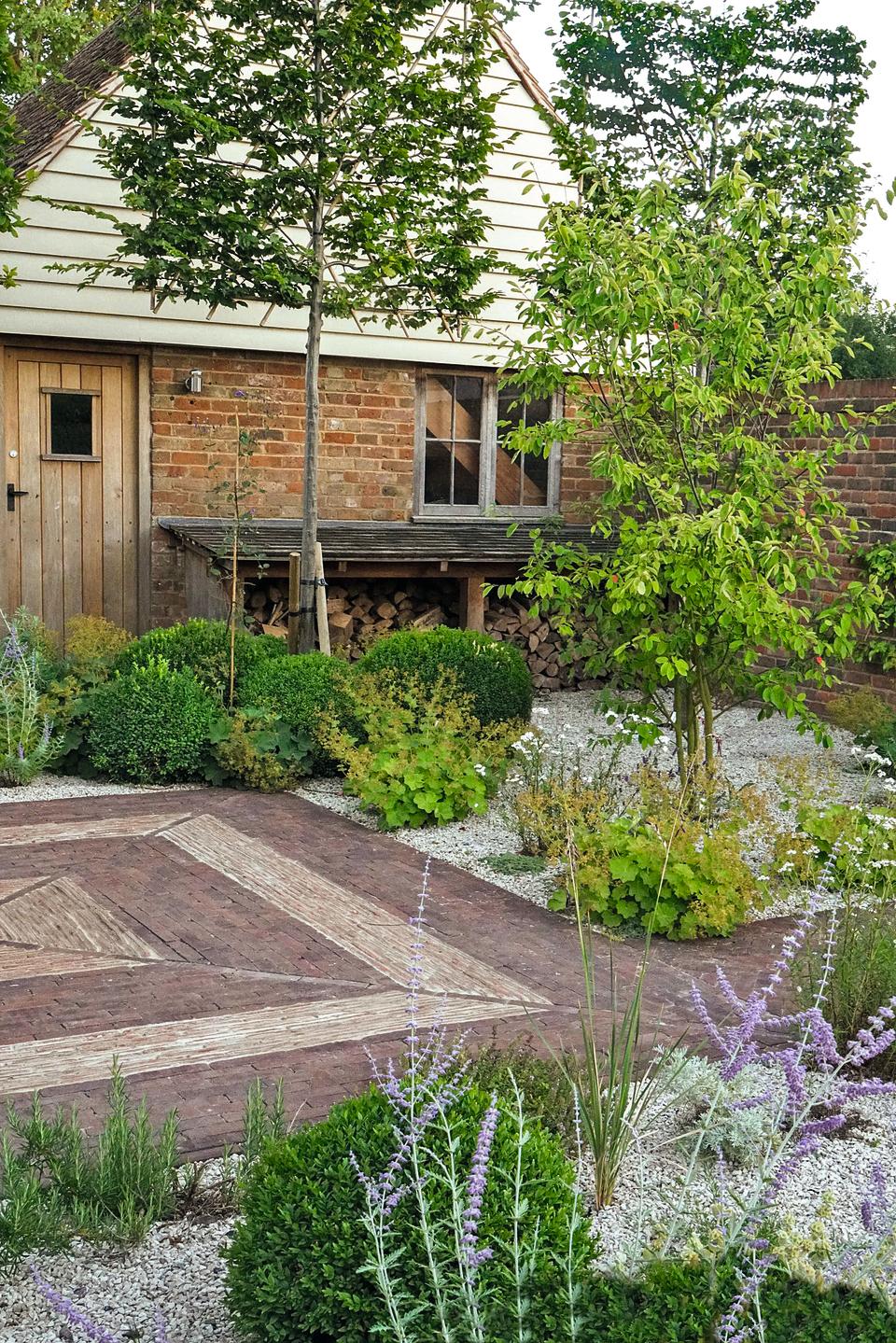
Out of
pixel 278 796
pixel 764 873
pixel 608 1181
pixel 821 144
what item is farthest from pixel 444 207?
pixel 608 1181

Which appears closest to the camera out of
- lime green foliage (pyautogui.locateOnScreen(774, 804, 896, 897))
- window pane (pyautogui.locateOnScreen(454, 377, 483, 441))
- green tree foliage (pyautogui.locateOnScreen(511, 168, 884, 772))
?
lime green foliage (pyautogui.locateOnScreen(774, 804, 896, 897))

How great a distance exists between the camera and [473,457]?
12.2 metres

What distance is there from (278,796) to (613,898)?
278 cm

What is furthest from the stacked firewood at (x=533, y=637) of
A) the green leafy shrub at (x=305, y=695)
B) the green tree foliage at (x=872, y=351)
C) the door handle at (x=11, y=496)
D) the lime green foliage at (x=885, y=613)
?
the green tree foliage at (x=872, y=351)

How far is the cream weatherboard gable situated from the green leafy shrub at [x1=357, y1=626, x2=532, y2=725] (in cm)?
255

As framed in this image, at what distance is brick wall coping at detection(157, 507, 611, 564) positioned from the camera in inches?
395

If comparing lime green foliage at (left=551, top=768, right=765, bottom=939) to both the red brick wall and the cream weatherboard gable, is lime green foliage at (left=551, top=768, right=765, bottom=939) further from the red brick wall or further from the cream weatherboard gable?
the red brick wall

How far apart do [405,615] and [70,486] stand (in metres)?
2.89

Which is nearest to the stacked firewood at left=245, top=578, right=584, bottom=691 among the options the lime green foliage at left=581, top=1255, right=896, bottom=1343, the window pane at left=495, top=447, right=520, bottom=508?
the window pane at left=495, top=447, right=520, bottom=508

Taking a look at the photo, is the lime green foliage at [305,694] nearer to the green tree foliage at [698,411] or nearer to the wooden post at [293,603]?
the wooden post at [293,603]

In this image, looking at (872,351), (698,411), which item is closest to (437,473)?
(698,411)

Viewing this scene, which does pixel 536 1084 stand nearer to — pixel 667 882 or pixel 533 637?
pixel 667 882

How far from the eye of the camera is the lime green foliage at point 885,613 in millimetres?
A: 9266

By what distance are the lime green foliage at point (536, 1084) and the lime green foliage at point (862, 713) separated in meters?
5.35
